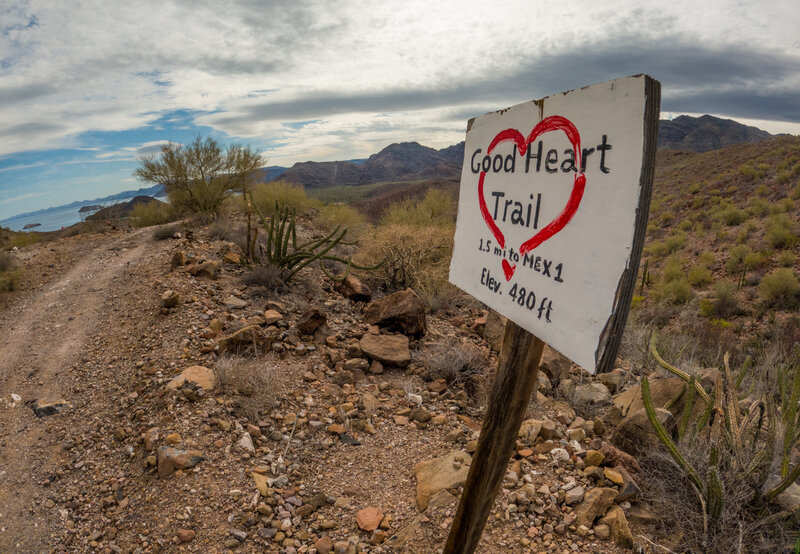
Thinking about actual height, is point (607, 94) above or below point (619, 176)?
above

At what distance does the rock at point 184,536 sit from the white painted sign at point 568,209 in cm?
279

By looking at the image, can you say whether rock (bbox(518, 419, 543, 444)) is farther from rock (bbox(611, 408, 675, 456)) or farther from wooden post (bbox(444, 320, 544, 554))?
wooden post (bbox(444, 320, 544, 554))

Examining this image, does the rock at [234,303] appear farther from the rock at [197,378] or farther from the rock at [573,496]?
the rock at [573,496]

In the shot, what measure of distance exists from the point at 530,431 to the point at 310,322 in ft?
9.93

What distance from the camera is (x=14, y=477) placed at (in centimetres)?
402

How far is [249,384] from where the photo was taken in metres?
4.48

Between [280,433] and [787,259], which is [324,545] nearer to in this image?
[280,433]

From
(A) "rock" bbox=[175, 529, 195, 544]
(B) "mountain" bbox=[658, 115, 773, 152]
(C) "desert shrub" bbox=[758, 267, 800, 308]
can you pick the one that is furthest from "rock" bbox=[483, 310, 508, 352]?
(B) "mountain" bbox=[658, 115, 773, 152]

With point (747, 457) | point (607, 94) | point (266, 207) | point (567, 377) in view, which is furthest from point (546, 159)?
point (266, 207)

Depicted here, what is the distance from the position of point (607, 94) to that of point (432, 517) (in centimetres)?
289

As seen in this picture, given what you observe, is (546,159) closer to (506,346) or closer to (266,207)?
(506,346)

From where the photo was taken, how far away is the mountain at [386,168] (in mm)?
134750

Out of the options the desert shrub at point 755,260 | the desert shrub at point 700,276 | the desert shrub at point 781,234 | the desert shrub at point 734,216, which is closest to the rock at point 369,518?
the desert shrub at point 700,276

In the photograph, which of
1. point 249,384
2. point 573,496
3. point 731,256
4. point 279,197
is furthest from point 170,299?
point 731,256
